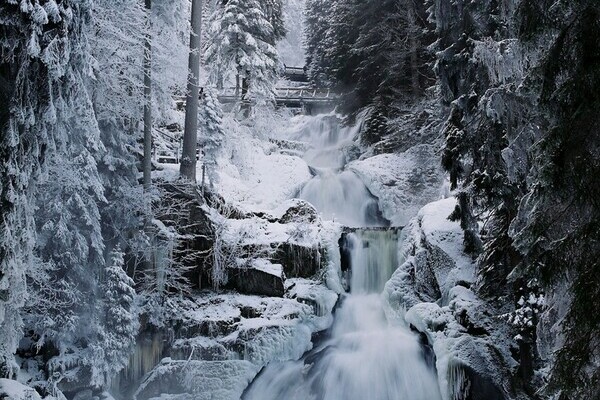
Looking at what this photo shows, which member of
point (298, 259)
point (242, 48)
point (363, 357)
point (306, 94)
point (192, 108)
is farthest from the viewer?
point (306, 94)

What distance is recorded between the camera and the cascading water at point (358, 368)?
10.8 meters

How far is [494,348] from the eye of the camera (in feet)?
31.1

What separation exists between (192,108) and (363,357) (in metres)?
9.22

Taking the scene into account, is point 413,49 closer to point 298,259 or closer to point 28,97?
point 298,259

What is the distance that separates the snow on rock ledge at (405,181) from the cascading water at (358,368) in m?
6.27

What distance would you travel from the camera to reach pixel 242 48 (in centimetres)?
2480

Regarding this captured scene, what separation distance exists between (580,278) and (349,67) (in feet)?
81.0

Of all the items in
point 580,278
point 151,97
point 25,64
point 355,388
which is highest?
point 151,97

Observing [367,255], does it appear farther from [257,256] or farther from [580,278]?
[580,278]

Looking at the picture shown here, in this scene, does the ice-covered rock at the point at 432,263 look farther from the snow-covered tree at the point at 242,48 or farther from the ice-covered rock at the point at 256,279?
the snow-covered tree at the point at 242,48

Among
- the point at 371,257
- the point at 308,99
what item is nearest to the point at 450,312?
the point at 371,257

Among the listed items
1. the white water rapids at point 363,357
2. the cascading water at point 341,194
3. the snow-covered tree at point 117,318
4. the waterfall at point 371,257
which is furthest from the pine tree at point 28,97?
the cascading water at point 341,194

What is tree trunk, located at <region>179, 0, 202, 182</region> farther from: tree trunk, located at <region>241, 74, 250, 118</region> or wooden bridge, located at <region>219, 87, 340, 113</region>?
wooden bridge, located at <region>219, 87, 340, 113</region>

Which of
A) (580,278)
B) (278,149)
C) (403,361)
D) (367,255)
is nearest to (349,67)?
(278,149)
